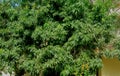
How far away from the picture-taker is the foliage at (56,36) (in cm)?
1061

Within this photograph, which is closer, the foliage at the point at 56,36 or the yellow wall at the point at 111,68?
the foliage at the point at 56,36

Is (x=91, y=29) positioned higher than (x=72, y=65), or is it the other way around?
(x=91, y=29)

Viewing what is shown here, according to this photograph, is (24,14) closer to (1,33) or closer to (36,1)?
(36,1)

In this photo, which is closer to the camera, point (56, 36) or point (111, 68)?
point (56, 36)

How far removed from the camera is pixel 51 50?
34.5 ft

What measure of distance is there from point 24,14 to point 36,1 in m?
0.85

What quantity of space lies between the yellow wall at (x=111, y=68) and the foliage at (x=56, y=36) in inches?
145

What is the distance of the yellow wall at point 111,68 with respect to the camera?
15016 mm

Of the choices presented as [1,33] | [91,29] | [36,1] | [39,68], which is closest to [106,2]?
[91,29]

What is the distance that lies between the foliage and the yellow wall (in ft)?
12.1

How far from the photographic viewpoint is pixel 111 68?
15.1 m

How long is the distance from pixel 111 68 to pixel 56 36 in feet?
18.9

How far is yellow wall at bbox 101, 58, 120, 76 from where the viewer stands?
15016 mm

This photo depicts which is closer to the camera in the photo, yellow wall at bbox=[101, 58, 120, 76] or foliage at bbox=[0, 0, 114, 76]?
foliage at bbox=[0, 0, 114, 76]
